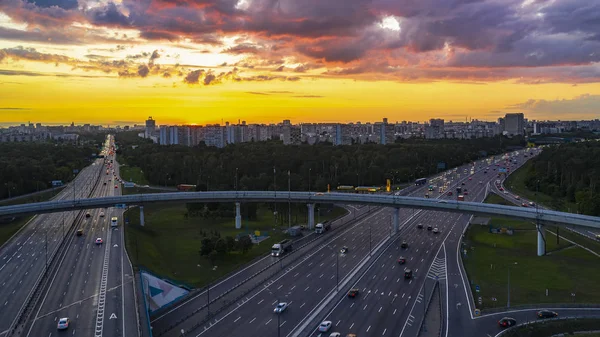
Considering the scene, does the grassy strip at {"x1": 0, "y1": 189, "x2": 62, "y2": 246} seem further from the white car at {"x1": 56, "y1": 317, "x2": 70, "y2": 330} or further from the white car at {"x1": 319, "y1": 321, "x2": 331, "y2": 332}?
the white car at {"x1": 319, "y1": 321, "x2": 331, "y2": 332}

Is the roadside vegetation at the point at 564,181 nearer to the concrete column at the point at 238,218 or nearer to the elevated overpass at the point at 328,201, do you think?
the elevated overpass at the point at 328,201

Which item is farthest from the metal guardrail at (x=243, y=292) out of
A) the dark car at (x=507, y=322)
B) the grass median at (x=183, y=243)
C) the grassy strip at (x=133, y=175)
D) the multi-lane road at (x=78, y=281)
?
the grassy strip at (x=133, y=175)

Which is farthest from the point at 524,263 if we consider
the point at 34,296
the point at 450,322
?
the point at 34,296

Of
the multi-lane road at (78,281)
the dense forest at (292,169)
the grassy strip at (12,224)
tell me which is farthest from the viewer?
the dense forest at (292,169)

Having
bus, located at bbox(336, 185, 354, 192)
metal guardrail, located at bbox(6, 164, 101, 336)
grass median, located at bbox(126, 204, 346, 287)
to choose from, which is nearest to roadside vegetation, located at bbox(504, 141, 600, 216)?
bus, located at bbox(336, 185, 354, 192)

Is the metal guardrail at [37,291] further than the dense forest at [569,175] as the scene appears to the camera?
No

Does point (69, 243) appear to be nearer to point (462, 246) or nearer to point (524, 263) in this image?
point (462, 246)

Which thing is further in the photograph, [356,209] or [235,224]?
[356,209]

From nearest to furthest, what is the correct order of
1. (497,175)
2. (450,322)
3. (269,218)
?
(450,322) < (269,218) < (497,175)
